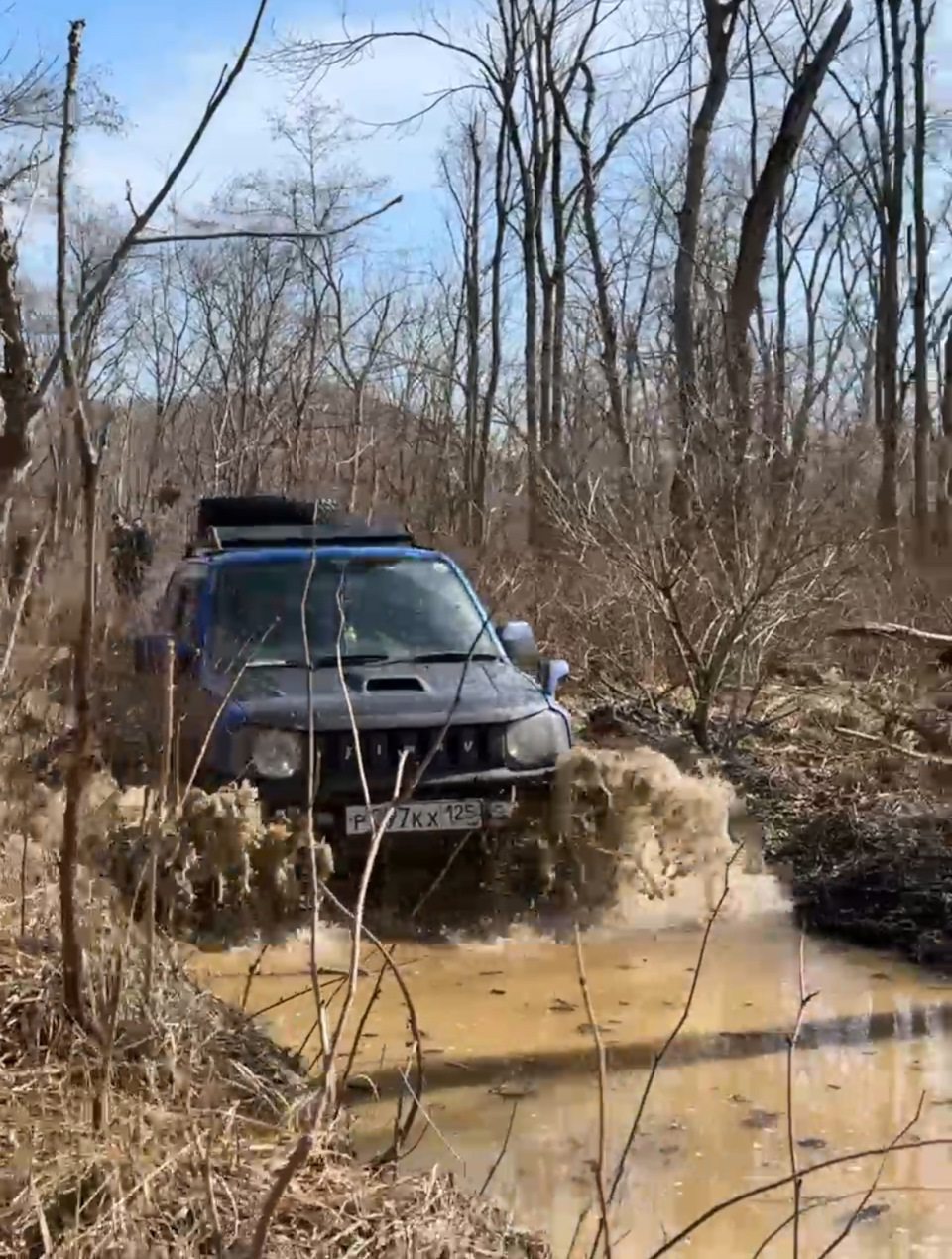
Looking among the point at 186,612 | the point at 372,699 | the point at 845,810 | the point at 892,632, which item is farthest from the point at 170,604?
the point at 892,632

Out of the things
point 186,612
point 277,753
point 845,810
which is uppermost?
point 186,612

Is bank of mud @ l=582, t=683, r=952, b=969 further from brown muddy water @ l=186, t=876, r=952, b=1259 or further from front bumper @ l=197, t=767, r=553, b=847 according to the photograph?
front bumper @ l=197, t=767, r=553, b=847

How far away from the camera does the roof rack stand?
7883 mm

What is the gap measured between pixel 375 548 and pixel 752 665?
367cm

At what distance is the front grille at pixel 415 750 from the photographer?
20.7 ft

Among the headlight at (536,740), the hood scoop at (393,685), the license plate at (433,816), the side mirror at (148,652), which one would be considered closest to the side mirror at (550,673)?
the headlight at (536,740)

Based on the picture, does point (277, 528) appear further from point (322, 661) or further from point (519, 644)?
point (322, 661)

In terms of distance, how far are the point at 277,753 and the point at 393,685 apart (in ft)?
2.00

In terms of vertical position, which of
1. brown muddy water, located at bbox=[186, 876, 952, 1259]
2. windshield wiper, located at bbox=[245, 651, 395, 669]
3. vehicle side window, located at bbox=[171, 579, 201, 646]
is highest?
vehicle side window, located at bbox=[171, 579, 201, 646]

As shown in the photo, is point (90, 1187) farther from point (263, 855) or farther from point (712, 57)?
point (712, 57)

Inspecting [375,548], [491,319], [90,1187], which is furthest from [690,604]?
[491,319]

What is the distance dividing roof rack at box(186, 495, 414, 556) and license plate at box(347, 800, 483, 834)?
1.32 m

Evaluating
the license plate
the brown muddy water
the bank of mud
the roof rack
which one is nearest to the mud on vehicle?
the license plate

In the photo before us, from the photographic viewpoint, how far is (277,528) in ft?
28.1
